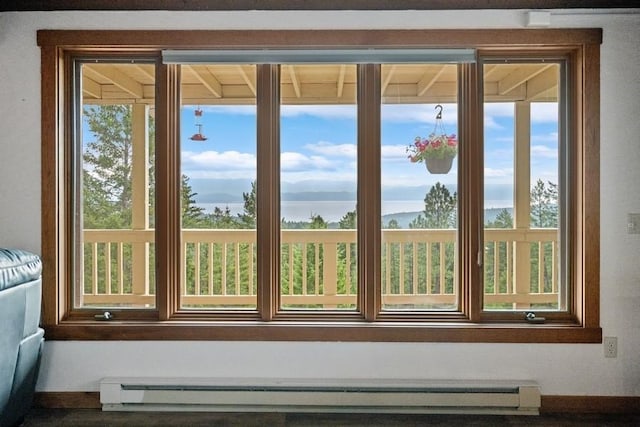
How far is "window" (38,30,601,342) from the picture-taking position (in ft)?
10.5

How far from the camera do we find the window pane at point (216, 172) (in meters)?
3.28

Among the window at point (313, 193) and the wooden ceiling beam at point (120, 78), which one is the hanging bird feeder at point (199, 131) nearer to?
the window at point (313, 193)

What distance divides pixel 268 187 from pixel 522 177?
1.61 m

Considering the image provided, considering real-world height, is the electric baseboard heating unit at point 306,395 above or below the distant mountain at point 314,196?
below

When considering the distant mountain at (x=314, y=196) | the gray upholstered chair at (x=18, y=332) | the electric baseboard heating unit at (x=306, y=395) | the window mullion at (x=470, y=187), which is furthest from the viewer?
the distant mountain at (x=314, y=196)

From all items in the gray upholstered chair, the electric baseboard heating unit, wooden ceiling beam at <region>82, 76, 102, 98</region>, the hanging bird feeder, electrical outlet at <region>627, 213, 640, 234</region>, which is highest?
wooden ceiling beam at <region>82, 76, 102, 98</region>

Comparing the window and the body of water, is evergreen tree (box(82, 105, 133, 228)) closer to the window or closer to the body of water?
the window

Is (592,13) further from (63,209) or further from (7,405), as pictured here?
(7,405)

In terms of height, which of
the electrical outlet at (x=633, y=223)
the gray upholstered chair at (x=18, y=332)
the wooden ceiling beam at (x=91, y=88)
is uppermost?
the wooden ceiling beam at (x=91, y=88)

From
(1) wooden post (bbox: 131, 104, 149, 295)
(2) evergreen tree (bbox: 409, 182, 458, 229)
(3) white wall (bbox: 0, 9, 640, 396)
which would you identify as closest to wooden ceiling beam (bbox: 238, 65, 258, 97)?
(3) white wall (bbox: 0, 9, 640, 396)

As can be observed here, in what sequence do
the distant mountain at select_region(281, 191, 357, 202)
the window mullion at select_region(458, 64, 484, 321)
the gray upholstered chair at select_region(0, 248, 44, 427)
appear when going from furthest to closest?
the distant mountain at select_region(281, 191, 357, 202) < the window mullion at select_region(458, 64, 484, 321) < the gray upholstered chair at select_region(0, 248, 44, 427)

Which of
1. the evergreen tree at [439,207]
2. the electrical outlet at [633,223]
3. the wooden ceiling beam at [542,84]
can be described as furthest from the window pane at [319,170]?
the electrical outlet at [633,223]

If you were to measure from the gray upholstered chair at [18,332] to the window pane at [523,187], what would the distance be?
104 inches

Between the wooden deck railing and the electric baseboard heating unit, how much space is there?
1.59ft
